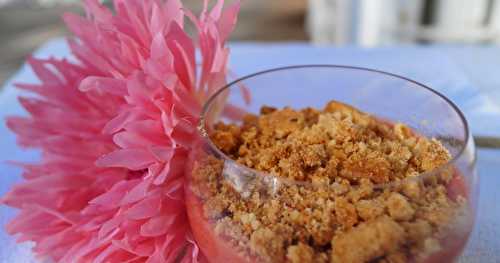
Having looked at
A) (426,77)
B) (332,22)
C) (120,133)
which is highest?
(120,133)

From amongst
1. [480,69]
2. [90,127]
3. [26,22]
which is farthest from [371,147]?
[26,22]

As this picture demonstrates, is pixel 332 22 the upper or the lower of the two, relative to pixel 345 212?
lower

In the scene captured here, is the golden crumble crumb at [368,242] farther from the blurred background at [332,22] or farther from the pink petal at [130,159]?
the blurred background at [332,22]

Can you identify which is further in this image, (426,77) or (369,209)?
(426,77)

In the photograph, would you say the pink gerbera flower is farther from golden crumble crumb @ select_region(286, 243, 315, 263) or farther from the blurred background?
the blurred background

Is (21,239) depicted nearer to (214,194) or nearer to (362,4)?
(214,194)

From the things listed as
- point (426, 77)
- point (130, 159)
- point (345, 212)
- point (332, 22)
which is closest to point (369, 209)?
point (345, 212)

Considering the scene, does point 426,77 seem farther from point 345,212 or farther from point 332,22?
point 332,22
